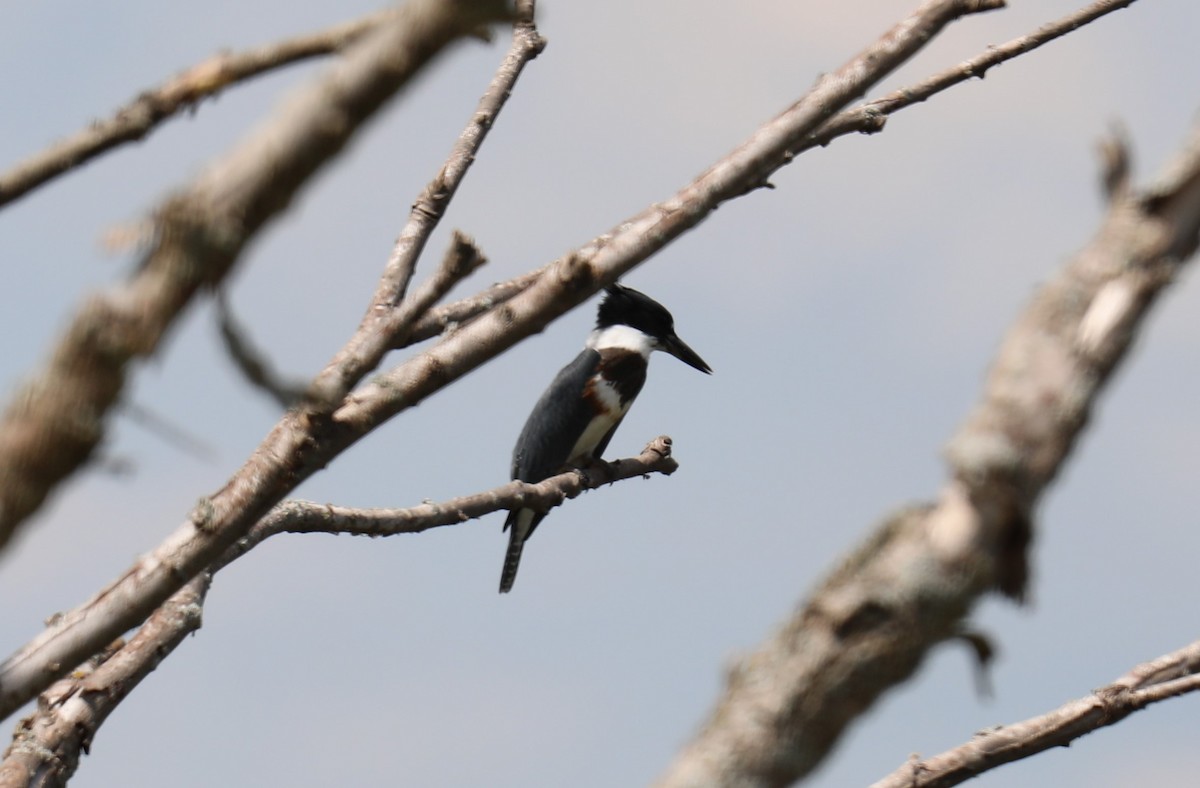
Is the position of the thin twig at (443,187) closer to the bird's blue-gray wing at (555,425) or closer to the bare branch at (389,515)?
the bare branch at (389,515)

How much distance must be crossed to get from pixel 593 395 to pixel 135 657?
20.4 feet

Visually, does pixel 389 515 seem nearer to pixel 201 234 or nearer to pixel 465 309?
pixel 465 309

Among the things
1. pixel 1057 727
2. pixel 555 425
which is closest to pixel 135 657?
pixel 1057 727

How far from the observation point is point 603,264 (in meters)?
2.82

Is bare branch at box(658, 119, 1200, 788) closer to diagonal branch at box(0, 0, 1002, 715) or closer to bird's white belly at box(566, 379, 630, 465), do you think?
diagonal branch at box(0, 0, 1002, 715)

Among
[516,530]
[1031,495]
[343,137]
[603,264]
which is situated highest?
[516,530]

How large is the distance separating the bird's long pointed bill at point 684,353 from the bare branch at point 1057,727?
26.3 ft

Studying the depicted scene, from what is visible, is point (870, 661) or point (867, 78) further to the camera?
point (867, 78)

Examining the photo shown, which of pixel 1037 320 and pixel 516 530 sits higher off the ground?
pixel 516 530

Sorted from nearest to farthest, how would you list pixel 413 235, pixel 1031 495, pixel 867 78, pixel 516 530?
pixel 1031 495 → pixel 867 78 → pixel 413 235 → pixel 516 530

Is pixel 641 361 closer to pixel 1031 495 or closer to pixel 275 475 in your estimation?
pixel 275 475

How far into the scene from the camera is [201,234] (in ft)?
5.97

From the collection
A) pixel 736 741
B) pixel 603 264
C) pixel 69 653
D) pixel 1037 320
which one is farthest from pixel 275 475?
pixel 1037 320

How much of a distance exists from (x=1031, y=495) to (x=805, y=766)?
16.3 inches
